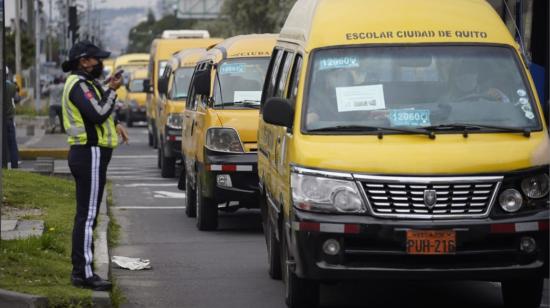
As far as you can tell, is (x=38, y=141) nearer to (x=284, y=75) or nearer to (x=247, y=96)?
(x=247, y=96)

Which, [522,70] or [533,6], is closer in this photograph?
[522,70]

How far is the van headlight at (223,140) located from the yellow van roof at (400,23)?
16.6 feet

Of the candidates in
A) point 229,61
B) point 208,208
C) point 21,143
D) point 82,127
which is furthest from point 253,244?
point 21,143

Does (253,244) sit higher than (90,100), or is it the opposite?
(90,100)

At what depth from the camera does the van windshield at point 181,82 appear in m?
25.3

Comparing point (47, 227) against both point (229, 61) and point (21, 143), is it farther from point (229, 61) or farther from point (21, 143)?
point (21, 143)

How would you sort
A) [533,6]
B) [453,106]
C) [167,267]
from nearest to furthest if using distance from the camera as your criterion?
[453,106], [167,267], [533,6]

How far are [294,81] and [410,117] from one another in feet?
3.84

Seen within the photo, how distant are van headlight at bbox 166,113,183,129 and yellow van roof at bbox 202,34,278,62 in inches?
277

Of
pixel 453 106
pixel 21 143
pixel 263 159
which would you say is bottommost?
pixel 21 143

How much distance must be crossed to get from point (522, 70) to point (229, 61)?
702 cm

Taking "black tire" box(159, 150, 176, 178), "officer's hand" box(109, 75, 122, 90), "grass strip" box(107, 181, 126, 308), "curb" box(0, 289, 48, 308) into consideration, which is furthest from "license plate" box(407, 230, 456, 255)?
"black tire" box(159, 150, 176, 178)

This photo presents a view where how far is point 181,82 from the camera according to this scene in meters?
25.6

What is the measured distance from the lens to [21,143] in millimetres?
36875
